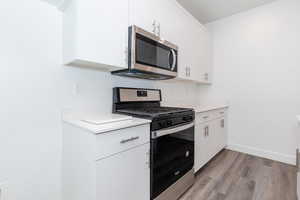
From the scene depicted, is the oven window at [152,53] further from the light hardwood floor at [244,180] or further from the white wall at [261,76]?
the white wall at [261,76]

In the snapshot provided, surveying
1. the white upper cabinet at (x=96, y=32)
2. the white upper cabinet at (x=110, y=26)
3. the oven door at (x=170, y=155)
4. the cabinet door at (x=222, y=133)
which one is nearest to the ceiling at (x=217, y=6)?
the white upper cabinet at (x=110, y=26)

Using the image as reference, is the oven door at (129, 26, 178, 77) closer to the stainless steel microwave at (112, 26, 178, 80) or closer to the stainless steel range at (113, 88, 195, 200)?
the stainless steel microwave at (112, 26, 178, 80)

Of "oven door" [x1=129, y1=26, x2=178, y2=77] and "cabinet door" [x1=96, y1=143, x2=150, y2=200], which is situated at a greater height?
"oven door" [x1=129, y1=26, x2=178, y2=77]

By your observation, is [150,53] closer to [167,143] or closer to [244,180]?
[167,143]

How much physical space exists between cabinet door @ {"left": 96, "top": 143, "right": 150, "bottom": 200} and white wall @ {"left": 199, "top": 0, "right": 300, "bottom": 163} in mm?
2303

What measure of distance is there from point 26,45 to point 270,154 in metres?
3.51

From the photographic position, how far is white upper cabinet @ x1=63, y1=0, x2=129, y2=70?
1.15 m

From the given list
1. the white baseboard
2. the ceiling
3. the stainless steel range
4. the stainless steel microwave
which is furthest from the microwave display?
the white baseboard

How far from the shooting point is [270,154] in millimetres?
2525

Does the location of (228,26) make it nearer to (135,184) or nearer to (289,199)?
(289,199)

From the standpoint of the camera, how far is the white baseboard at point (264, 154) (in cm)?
236

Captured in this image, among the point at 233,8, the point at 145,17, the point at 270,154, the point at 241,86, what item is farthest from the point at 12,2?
the point at 270,154

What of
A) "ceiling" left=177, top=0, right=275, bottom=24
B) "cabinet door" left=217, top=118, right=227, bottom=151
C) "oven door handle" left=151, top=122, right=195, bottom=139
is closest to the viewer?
"oven door handle" left=151, top=122, right=195, bottom=139

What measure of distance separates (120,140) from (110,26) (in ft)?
3.11
